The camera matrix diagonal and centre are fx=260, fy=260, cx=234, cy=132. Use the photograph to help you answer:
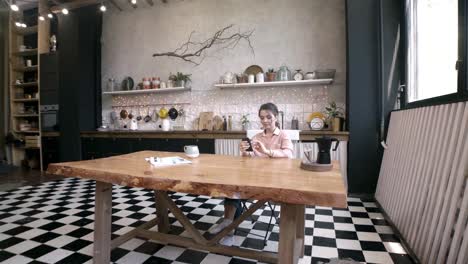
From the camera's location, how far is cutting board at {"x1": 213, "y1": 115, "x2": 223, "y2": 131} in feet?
16.5

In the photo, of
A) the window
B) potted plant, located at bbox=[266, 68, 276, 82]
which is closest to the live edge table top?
the window

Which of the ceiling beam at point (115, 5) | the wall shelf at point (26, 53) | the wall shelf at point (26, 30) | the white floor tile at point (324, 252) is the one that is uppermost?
the ceiling beam at point (115, 5)

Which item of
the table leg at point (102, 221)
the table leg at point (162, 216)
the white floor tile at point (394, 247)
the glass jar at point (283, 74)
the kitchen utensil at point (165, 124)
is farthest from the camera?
the kitchen utensil at point (165, 124)

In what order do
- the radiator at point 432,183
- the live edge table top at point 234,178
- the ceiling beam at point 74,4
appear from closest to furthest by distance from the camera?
the live edge table top at point 234,178, the radiator at point 432,183, the ceiling beam at point 74,4

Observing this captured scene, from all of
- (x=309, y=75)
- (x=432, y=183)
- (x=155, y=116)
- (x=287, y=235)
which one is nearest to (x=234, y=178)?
(x=287, y=235)

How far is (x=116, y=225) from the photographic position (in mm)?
2807

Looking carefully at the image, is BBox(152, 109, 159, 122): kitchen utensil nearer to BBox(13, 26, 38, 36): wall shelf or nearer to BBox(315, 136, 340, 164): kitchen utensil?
BBox(13, 26, 38, 36): wall shelf

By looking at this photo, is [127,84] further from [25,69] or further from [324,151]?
[324,151]

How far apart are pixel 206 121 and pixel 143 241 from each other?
10.0ft

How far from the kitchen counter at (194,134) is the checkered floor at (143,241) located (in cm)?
101

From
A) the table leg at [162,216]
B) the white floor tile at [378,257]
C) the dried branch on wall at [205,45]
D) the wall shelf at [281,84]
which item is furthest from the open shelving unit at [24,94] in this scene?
the white floor tile at [378,257]

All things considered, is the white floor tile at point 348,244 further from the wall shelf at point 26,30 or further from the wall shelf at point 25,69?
the wall shelf at point 26,30

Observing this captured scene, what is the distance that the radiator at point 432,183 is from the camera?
61.6 inches

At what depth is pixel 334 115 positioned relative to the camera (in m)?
4.18
